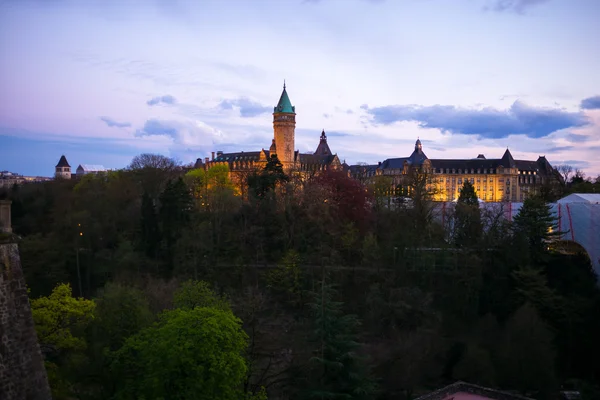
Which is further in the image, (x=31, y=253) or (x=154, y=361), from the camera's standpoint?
(x=31, y=253)

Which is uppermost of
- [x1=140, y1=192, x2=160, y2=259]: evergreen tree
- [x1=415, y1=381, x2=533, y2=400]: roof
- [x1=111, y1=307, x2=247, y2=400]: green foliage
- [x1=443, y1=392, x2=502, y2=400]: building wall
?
[x1=140, y1=192, x2=160, y2=259]: evergreen tree

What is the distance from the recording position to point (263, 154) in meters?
90.0

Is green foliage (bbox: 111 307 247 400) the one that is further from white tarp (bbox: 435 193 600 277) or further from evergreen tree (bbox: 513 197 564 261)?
white tarp (bbox: 435 193 600 277)

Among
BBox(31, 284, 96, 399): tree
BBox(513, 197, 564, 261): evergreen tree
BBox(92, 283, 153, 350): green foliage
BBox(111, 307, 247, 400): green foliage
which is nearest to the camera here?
BBox(111, 307, 247, 400): green foliage

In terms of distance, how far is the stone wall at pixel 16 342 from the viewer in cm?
1058

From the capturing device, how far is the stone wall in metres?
10.6

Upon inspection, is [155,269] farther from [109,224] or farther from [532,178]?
[532,178]

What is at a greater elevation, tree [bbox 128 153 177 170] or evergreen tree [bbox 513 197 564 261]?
tree [bbox 128 153 177 170]

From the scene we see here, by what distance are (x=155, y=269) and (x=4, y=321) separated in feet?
86.4

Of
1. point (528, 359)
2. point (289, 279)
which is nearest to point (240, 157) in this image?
point (289, 279)

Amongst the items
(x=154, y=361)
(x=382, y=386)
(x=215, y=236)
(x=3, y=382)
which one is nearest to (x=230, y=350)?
(x=154, y=361)

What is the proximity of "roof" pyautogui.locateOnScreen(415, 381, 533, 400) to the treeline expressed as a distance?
2.37 meters

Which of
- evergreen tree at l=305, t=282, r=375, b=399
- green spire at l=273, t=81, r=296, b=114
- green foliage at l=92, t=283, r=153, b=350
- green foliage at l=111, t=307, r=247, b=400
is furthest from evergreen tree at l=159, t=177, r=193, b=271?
green spire at l=273, t=81, r=296, b=114

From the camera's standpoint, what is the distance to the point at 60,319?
16797 millimetres
